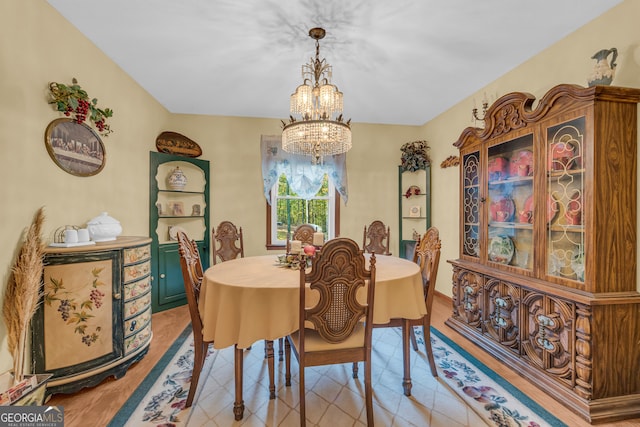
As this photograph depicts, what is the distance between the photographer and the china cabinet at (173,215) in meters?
3.55

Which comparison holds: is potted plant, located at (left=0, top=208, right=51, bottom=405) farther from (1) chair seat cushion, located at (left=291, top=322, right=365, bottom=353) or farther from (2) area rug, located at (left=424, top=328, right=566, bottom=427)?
(2) area rug, located at (left=424, top=328, right=566, bottom=427)

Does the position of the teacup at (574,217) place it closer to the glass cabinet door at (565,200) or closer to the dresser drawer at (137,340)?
the glass cabinet door at (565,200)

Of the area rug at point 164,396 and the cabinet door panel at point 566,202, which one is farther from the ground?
the cabinet door panel at point 566,202

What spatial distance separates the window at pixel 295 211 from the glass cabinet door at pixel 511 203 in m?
2.26

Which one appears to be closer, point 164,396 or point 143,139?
point 164,396

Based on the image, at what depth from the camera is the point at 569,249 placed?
77.7 inches

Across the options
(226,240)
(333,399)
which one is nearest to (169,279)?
(226,240)

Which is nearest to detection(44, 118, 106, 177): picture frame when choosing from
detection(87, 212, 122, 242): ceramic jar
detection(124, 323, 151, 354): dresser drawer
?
detection(87, 212, 122, 242): ceramic jar

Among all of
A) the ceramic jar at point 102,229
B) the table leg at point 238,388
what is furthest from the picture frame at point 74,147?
the table leg at point 238,388

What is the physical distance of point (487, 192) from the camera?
272cm

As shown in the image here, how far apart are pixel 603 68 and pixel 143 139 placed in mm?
4263

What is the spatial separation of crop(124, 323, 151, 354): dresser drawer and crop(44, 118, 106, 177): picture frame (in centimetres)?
139

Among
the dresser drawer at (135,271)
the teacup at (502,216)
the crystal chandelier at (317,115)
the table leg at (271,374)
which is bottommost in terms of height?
the table leg at (271,374)

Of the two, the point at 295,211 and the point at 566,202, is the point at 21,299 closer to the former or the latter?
the point at 295,211
